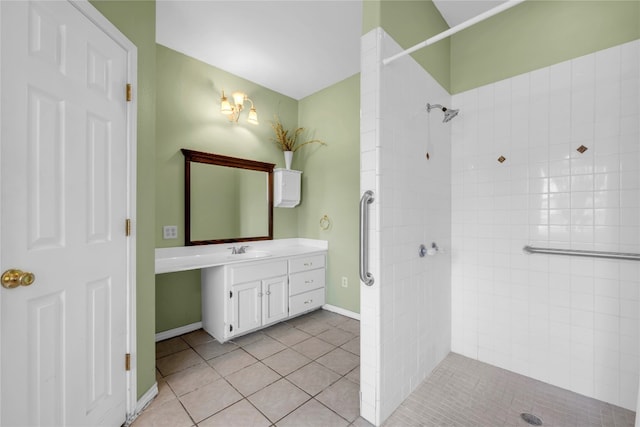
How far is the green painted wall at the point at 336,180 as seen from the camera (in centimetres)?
306

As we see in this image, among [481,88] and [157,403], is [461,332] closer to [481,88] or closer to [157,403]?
[481,88]

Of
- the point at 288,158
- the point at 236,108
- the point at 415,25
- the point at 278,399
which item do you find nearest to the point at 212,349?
the point at 278,399

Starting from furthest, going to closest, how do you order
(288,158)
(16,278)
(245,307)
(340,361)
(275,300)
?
(288,158), (275,300), (245,307), (340,361), (16,278)

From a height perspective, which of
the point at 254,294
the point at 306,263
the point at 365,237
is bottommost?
the point at 254,294

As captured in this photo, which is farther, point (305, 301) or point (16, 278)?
point (305, 301)

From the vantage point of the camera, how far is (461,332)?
7.37 ft

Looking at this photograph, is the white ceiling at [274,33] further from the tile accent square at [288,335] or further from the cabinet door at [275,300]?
the tile accent square at [288,335]

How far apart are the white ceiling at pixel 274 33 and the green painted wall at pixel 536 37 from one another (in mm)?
189

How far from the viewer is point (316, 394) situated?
69.8 inches

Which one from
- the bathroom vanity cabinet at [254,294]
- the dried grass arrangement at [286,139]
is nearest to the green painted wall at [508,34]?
the dried grass arrangement at [286,139]

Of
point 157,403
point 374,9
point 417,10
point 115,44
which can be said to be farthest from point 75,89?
point 417,10

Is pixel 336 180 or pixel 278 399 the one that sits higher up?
pixel 336 180

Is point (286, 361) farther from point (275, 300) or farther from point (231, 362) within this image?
point (275, 300)

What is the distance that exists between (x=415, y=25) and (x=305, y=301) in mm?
2655
